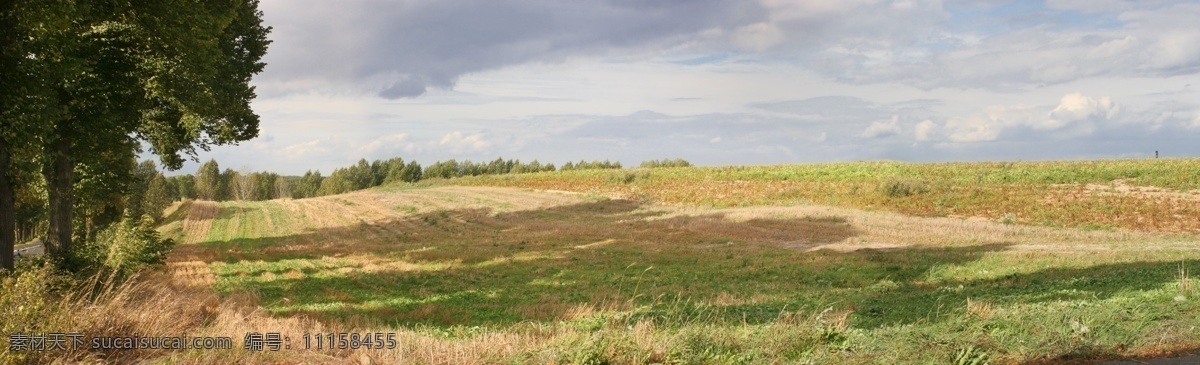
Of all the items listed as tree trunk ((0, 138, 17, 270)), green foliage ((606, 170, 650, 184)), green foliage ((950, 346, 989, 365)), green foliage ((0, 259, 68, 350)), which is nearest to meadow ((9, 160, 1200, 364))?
green foliage ((950, 346, 989, 365))

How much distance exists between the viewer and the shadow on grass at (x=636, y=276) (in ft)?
46.8

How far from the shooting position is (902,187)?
175 feet

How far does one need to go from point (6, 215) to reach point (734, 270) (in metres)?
21.3

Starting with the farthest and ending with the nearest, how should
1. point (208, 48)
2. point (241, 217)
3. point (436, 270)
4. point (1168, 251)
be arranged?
point (241, 217)
point (436, 270)
point (1168, 251)
point (208, 48)

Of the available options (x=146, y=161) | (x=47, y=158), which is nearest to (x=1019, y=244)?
(x=47, y=158)

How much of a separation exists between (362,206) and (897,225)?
2094 inches

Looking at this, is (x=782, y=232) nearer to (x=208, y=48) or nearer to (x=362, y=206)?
(x=208, y=48)

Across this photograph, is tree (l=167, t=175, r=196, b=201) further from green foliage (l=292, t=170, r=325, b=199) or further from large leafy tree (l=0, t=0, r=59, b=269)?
large leafy tree (l=0, t=0, r=59, b=269)

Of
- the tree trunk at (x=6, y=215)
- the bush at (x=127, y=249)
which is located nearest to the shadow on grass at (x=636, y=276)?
the bush at (x=127, y=249)

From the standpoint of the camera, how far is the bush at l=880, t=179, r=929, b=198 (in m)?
52.6

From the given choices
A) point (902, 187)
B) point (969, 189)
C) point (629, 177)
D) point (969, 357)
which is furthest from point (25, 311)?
point (629, 177)

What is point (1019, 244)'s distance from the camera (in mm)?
27750

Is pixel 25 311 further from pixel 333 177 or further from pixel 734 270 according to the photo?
pixel 333 177

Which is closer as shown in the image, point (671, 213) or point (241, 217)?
point (671, 213)
